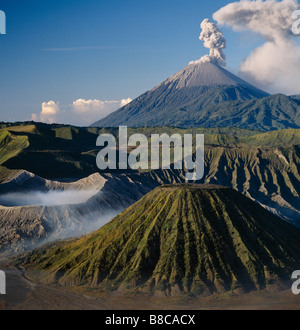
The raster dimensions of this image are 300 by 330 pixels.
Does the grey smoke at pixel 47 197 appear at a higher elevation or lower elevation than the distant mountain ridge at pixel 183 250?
higher


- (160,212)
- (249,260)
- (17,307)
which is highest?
(160,212)

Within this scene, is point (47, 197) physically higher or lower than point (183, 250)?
higher

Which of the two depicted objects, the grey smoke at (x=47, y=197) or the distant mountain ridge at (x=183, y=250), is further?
the grey smoke at (x=47, y=197)

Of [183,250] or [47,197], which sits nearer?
[183,250]

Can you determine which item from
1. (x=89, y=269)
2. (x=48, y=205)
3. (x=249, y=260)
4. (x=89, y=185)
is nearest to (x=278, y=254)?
(x=249, y=260)

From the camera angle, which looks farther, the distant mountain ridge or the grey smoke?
the grey smoke

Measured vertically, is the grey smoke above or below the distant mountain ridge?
above
